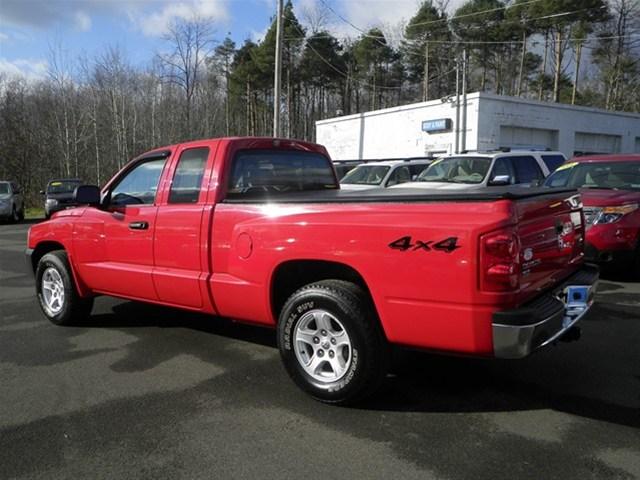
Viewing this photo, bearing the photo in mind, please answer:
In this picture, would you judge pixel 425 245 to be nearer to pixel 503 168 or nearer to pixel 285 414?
pixel 285 414

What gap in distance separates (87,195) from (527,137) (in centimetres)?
2567

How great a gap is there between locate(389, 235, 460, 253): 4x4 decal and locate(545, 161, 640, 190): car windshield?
6163mm

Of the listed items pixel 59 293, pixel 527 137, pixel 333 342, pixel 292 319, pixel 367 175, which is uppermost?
pixel 527 137

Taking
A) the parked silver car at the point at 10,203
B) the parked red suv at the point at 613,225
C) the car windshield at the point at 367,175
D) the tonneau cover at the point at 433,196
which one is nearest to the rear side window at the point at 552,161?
the car windshield at the point at 367,175

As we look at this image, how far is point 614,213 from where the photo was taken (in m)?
7.20

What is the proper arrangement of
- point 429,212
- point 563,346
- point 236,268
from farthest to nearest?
point 563,346 → point 236,268 → point 429,212

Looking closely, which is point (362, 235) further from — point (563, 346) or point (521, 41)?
point (521, 41)

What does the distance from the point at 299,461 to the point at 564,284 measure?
211cm

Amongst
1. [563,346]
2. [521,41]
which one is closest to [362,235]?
[563,346]

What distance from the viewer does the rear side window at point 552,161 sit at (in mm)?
12055

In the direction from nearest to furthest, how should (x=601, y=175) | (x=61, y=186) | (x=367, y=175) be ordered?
(x=601, y=175) → (x=367, y=175) → (x=61, y=186)

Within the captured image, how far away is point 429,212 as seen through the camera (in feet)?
10.3

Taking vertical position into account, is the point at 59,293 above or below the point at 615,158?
below

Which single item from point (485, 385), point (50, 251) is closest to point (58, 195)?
Answer: point (50, 251)
